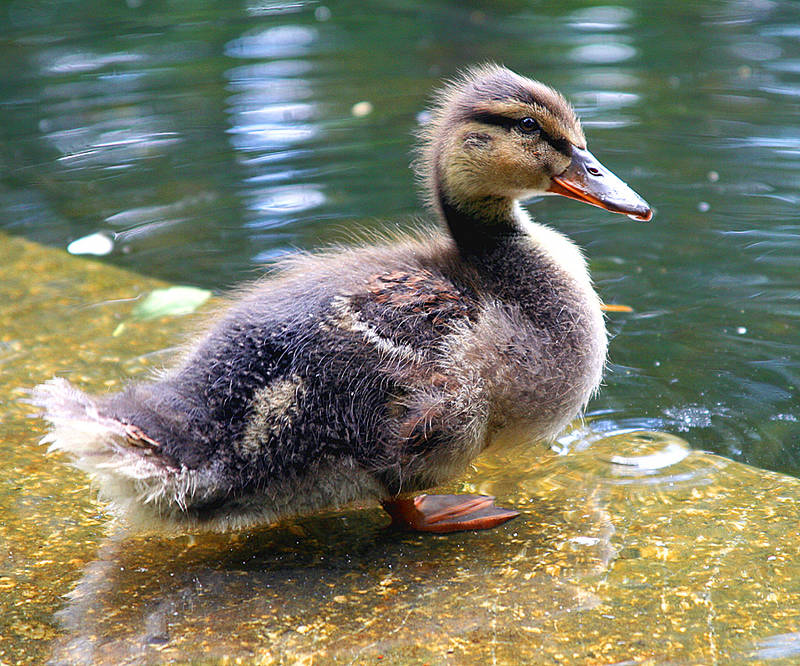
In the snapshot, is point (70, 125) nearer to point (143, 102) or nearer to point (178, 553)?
point (143, 102)

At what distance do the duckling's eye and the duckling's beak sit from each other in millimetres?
182

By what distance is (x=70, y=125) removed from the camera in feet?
26.4

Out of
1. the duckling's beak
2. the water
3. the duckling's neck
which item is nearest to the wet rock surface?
the water

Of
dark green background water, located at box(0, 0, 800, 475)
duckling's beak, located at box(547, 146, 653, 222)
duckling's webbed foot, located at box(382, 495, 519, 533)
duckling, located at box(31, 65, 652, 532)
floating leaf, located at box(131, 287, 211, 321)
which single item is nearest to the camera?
duckling, located at box(31, 65, 652, 532)

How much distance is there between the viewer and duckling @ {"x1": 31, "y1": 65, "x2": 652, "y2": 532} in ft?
10.5

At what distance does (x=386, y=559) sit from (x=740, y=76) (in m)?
6.42

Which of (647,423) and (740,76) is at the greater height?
(740,76)

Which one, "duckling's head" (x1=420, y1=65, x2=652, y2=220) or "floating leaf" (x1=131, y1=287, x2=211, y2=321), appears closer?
"duckling's head" (x1=420, y1=65, x2=652, y2=220)

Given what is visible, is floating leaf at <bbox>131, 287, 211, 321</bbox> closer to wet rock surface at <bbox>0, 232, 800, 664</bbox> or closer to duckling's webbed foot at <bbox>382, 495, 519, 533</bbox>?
wet rock surface at <bbox>0, 232, 800, 664</bbox>

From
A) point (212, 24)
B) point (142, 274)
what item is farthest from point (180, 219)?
point (212, 24)

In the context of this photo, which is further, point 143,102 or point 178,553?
point 143,102

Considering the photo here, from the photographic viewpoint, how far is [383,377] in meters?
3.29

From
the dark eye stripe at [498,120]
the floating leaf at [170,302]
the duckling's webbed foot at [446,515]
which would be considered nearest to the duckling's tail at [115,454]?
the duckling's webbed foot at [446,515]

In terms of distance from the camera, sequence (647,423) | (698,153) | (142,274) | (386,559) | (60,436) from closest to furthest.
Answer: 1. (60,436)
2. (386,559)
3. (647,423)
4. (142,274)
5. (698,153)
